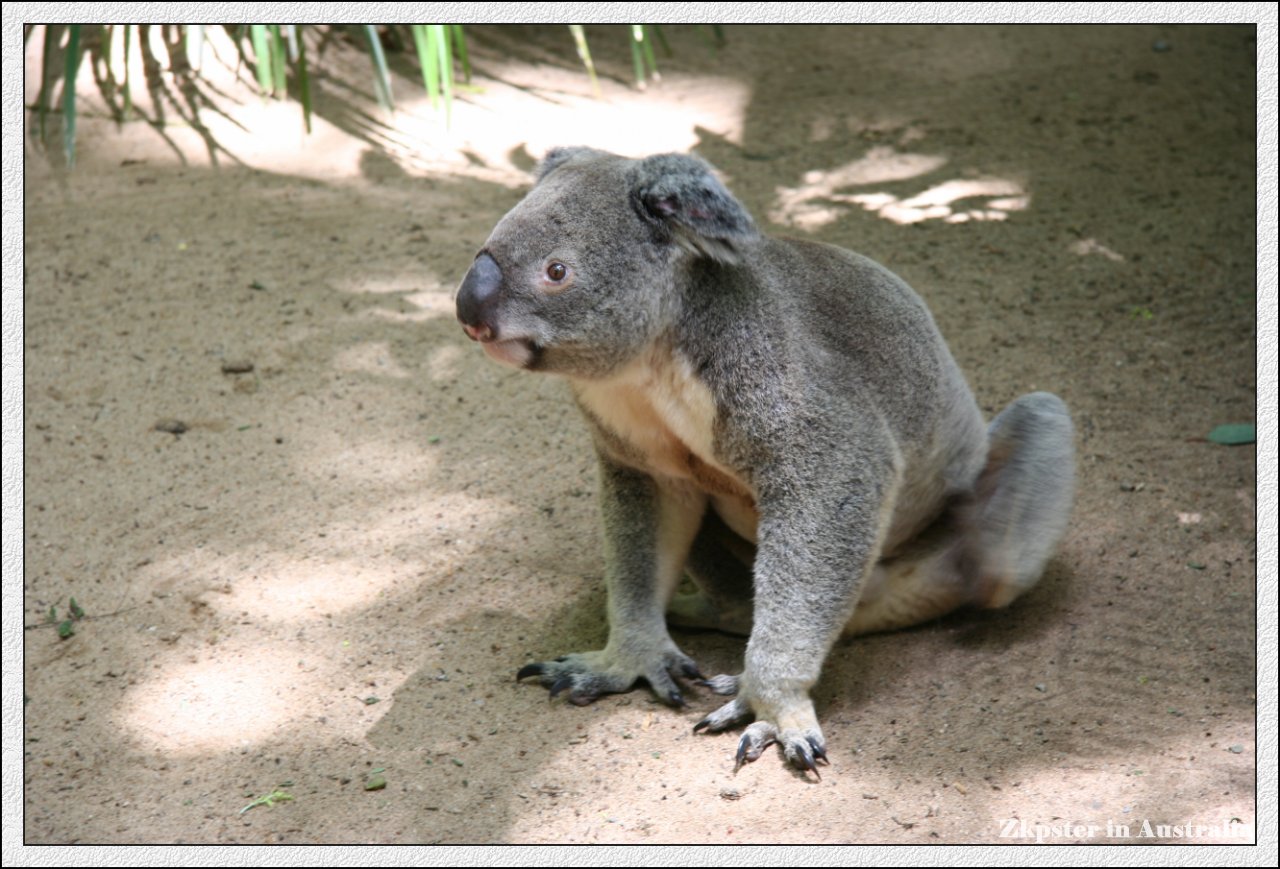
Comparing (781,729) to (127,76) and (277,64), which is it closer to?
(277,64)

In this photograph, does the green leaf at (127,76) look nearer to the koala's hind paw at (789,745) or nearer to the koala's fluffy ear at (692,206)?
the koala's fluffy ear at (692,206)

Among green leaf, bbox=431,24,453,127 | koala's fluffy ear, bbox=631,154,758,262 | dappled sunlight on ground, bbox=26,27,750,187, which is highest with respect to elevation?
green leaf, bbox=431,24,453,127

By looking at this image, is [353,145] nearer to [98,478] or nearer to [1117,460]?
[98,478]

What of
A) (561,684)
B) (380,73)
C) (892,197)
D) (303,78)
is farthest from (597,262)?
(380,73)

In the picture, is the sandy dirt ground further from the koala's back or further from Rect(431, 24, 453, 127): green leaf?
the koala's back

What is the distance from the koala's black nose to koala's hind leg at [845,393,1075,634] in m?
1.51

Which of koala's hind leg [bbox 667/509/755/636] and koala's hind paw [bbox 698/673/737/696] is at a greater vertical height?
koala's hind leg [bbox 667/509/755/636]

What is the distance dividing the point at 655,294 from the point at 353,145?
159 inches

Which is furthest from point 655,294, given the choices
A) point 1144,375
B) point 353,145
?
point 353,145

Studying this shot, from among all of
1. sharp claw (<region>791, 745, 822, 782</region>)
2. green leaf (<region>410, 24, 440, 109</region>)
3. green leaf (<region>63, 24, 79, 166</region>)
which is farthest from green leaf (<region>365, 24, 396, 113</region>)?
sharp claw (<region>791, 745, 822, 782</region>)

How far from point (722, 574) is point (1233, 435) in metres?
2.09

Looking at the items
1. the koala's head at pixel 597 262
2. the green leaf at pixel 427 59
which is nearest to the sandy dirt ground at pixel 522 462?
the green leaf at pixel 427 59

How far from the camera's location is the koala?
2887mm

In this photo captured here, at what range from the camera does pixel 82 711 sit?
3.20 m
